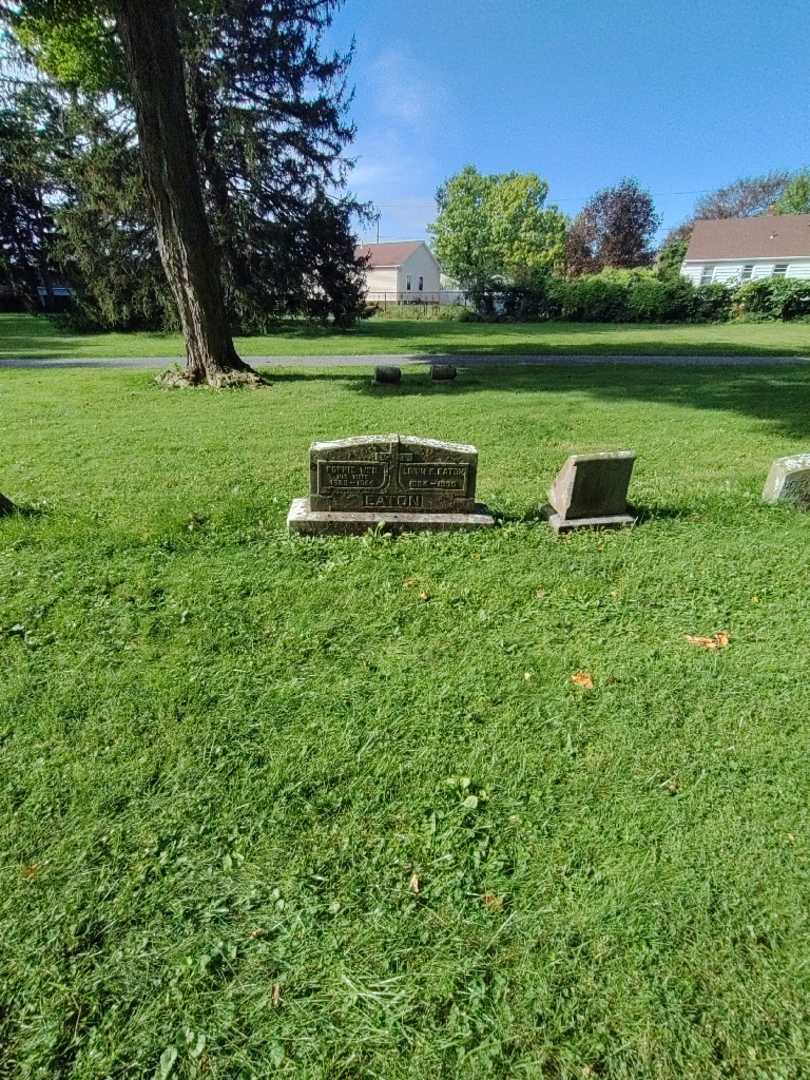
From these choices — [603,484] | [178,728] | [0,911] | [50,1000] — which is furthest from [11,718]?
[603,484]

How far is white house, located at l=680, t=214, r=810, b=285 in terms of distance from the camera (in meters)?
44.2

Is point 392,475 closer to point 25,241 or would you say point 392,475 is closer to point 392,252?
point 25,241

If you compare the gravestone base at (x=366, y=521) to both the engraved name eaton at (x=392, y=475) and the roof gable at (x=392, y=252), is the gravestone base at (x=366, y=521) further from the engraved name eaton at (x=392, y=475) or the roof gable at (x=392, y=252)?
the roof gable at (x=392, y=252)

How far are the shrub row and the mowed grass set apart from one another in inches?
1299

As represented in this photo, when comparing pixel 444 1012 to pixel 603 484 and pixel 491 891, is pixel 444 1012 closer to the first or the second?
pixel 491 891

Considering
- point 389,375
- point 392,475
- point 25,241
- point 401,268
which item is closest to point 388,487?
point 392,475

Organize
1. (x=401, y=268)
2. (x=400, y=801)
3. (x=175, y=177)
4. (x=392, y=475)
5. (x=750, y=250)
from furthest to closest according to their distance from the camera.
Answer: (x=401, y=268), (x=750, y=250), (x=175, y=177), (x=392, y=475), (x=400, y=801)

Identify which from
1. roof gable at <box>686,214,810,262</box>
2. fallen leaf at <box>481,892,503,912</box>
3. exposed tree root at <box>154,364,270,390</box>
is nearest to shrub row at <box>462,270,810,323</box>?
roof gable at <box>686,214,810,262</box>

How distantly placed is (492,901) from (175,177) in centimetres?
1135

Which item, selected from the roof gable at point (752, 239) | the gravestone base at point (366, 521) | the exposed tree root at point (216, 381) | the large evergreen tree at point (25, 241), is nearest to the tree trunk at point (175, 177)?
the exposed tree root at point (216, 381)

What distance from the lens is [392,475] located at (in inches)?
186

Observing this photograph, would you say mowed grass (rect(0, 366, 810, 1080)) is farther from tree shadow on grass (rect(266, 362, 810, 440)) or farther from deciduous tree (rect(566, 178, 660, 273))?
deciduous tree (rect(566, 178, 660, 273))

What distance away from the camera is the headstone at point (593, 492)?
4.81 m

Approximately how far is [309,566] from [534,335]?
23481 mm
